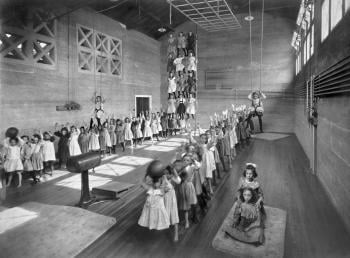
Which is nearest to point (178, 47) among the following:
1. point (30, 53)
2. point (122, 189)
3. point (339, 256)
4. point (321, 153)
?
point (122, 189)

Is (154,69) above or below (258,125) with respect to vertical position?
above

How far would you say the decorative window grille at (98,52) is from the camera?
923 cm

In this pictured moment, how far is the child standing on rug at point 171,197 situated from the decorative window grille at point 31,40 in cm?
548

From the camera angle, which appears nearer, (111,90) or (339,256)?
(339,256)

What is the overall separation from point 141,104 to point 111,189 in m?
8.30

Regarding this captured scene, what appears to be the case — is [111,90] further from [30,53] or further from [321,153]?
[321,153]

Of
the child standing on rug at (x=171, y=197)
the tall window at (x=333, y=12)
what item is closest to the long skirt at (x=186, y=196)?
the child standing on rug at (x=171, y=197)

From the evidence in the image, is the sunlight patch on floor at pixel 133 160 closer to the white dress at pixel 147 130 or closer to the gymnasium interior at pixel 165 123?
the gymnasium interior at pixel 165 123

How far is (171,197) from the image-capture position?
3291 mm

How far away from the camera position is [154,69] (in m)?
14.0

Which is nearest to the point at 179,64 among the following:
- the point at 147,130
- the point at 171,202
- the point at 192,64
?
the point at 192,64

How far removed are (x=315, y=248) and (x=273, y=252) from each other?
→ 1.61 feet

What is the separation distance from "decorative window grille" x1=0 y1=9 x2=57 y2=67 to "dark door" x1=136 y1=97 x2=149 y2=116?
4933 millimetres

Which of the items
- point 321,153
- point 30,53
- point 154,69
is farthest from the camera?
point 154,69
